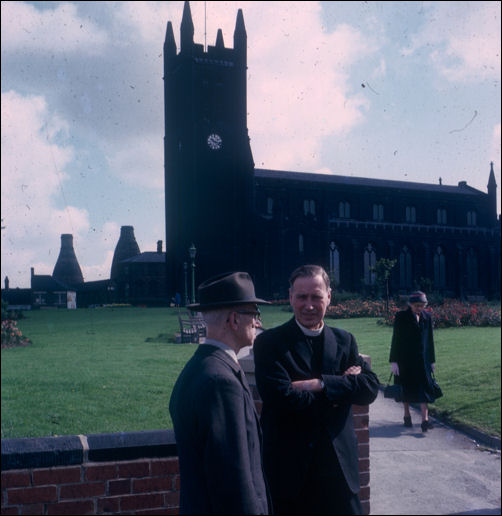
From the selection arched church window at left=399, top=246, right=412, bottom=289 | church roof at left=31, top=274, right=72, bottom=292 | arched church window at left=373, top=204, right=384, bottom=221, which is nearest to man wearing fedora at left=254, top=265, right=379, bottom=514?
arched church window at left=399, top=246, right=412, bottom=289

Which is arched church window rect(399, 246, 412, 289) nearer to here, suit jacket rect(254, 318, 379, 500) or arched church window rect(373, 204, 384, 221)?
suit jacket rect(254, 318, 379, 500)

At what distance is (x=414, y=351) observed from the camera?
20.0ft

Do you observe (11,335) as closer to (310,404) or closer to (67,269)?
(67,269)

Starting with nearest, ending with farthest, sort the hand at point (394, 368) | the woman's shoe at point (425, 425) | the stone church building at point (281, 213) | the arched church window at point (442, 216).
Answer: the hand at point (394, 368)
the woman's shoe at point (425, 425)
the stone church building at point (281, 213)
the arched church window at point (442, 216)

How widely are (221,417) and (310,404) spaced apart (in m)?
0.99

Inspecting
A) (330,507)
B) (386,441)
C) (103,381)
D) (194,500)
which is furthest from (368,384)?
(103,381)

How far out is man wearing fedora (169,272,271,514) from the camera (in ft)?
6.84

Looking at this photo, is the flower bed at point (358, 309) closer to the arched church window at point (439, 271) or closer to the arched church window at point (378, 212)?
the arched church window at point (439, 271)

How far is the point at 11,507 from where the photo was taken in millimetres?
3338

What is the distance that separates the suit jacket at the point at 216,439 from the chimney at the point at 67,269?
3.26 metres

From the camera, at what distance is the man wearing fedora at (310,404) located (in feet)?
9.89

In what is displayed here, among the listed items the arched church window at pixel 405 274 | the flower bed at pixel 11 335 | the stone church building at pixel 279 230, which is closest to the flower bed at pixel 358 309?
the stone church building at pixel 279 230

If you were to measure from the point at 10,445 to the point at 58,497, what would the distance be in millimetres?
460

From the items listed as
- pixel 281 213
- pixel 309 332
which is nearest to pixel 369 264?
pixel 309 332
